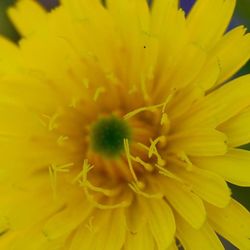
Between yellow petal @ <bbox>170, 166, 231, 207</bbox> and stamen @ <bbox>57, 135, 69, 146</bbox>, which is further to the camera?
stamen @ <bbox>57, 135, 69, 146</bbox>

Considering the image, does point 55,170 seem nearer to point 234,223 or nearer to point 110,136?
point 110,136

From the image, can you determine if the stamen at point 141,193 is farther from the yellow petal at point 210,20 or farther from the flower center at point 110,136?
the yellow petal at point 210,20

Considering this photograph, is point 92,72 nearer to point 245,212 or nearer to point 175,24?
point 175,24

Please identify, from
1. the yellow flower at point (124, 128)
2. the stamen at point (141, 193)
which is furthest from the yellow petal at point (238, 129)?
the stamen at point (141, 193)

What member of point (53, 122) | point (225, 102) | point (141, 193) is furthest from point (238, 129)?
point (53, 122)

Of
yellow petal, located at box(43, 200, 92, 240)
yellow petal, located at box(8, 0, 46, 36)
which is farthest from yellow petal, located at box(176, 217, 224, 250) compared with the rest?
yellow petal, located at box(8, 0, 46, 36)

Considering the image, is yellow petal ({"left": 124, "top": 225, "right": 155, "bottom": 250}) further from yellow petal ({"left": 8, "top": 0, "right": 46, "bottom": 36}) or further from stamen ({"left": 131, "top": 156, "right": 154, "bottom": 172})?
yellow petal ({"left": 8, "top": 0, "right": 46, "bottom": 36})
